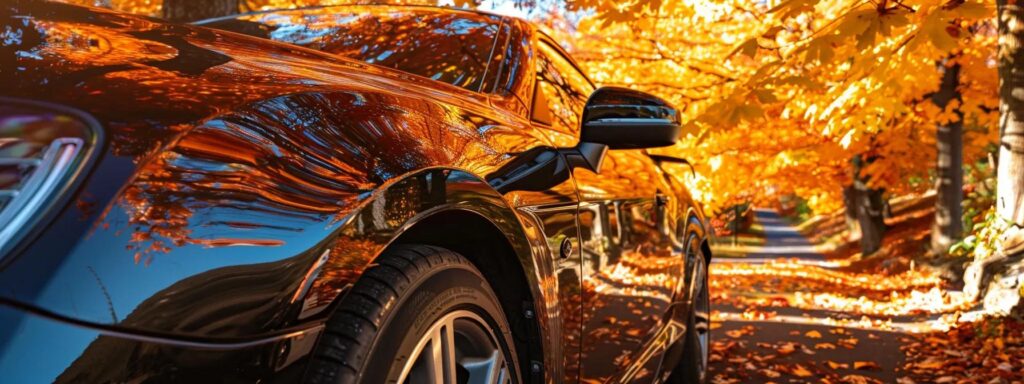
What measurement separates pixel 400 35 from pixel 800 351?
562 centimetres

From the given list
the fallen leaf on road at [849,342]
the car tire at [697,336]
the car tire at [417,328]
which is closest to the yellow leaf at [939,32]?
the car tire at [697,336]

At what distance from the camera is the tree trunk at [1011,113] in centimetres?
845

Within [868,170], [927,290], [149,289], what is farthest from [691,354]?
[868,170]

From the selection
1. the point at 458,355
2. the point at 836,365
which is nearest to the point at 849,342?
the point at 836,365

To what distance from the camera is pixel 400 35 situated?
303 cm

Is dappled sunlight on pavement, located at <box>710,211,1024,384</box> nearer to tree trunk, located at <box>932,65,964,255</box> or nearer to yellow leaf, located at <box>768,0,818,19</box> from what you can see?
tree trunk, located at <box>932,65,964,255</box>

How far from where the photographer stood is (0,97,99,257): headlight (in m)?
1.09

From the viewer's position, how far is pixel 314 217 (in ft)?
4.59

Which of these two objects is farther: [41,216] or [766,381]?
[766,381]

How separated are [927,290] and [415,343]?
1277 cm

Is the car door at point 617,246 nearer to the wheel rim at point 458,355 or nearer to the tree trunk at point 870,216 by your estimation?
the wheel rim at point 458,355

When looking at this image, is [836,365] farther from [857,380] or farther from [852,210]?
[852,210]

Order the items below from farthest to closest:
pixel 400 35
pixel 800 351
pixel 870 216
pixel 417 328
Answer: pixel 870 216
pixel 800 351
pixel 400 35
pixel 417 328

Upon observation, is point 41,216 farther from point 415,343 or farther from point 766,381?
point 766,381
